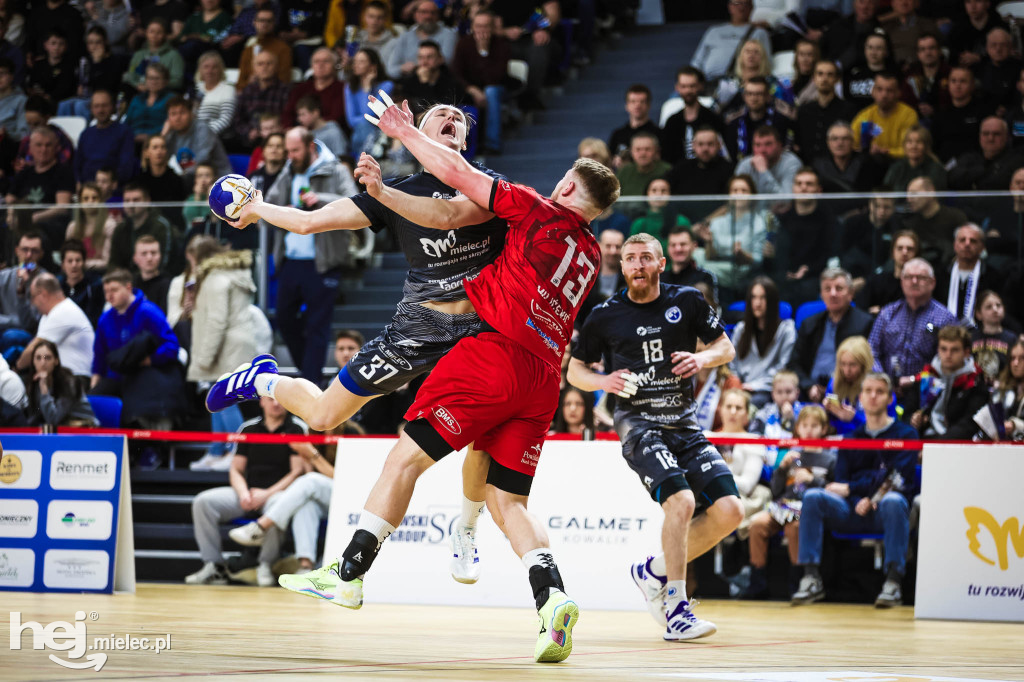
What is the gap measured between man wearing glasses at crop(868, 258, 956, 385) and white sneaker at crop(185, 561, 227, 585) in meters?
5.87

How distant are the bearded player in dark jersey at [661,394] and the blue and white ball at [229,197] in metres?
2.32

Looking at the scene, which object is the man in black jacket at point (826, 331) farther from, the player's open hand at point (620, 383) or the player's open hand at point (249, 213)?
the player's open hand at point (249, 213)

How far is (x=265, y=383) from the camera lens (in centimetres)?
657

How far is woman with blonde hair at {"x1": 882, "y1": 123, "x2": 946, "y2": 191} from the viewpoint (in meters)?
11.6

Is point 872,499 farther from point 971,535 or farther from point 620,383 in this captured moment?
point 620,383

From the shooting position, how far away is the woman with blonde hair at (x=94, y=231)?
11.6 meters

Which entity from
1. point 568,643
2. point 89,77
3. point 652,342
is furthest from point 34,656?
point 89,77

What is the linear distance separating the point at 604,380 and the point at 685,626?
1432mm

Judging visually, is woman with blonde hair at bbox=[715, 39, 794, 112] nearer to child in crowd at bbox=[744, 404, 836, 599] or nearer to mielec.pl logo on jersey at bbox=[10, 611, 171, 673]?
child in crowd at bbox=[744, 404, 836, 599]

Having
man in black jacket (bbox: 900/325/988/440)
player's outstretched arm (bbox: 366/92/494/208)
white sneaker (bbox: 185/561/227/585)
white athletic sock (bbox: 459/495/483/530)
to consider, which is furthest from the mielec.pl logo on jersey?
man in black jacket (bbox: 900/325/988/440)

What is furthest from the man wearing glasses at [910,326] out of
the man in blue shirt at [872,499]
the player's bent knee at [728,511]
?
the player's bent knee at [728,511]

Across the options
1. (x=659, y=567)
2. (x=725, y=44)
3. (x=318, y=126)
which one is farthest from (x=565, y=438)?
(x=725, y=44)

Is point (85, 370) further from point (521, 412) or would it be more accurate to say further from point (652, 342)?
point (521, 412)

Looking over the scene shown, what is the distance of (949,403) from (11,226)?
8.57m
